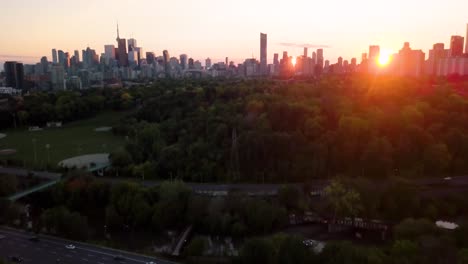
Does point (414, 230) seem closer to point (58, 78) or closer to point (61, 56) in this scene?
point (58, 78)

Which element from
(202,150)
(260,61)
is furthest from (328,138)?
(260,61)

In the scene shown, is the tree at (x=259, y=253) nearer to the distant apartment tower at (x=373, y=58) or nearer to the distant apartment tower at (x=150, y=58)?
the distant apartment tower at (x=373, y=58)

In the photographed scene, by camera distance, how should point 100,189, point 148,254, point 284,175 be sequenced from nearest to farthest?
1. point 148,254
2. point 100,189
3. point 284,175

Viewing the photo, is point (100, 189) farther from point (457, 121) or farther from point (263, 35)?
point (263, 35)

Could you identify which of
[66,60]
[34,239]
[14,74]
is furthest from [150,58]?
[34,239]

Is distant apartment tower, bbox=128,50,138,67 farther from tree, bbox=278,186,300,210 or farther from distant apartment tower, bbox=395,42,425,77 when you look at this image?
tree, bbox=278,186,300,210

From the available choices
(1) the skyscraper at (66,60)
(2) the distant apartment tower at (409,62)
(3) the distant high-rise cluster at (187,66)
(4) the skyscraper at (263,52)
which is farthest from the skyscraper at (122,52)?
(2) the distant apartment tower at (409,62)
